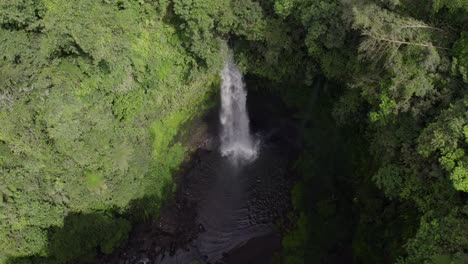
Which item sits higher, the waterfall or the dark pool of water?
the waterfall

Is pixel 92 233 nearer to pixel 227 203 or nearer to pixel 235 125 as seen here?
pixel 227 203

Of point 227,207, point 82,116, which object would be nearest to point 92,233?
point 82,116

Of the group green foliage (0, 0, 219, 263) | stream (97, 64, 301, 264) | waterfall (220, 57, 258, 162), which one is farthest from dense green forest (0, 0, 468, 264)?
waterfall (220, 57, 258, 162)

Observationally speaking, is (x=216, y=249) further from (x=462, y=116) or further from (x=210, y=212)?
(x=462, y=116)

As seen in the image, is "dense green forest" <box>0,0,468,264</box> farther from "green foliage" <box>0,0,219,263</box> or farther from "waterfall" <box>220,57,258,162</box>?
"waterfall" <box>220,57,258,162</box>

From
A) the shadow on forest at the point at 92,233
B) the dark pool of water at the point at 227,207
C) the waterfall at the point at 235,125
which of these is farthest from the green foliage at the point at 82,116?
the waterfall at the point at 235,125

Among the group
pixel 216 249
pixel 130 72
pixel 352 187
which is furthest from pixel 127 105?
pixel 352 187
